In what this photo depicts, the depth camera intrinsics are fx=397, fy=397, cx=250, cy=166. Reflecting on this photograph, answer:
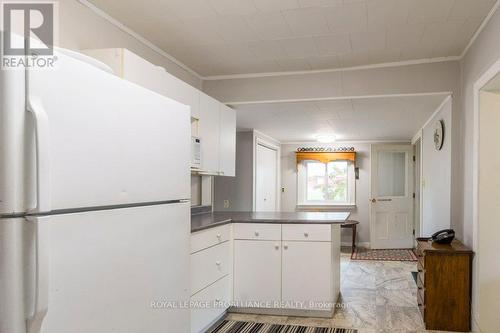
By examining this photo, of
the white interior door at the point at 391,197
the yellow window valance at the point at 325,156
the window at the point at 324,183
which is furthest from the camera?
the window at the point at 324,183

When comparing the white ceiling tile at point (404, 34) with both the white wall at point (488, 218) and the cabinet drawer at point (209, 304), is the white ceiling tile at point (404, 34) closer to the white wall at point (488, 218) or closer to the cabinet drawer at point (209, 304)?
the white wall at point (488, 218)

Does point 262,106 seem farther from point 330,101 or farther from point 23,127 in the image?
point 23,127

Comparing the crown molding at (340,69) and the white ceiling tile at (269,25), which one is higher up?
the white ceiling tile at (269,25)

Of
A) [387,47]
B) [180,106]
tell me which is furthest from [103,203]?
[387,47]

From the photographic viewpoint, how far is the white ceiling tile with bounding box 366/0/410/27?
242cm

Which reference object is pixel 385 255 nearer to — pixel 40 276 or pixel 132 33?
pixel 132 33

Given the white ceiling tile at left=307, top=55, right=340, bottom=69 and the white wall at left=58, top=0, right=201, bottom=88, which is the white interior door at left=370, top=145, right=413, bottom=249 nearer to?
the white ceiling tile at left=307, top=55, right=340, bottom=69

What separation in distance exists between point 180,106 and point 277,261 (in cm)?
204

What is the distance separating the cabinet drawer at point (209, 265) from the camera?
275 cm

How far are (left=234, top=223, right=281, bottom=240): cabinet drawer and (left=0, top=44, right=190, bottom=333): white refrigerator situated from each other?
67.0 inches

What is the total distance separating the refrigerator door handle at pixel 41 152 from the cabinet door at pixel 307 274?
2.63 m

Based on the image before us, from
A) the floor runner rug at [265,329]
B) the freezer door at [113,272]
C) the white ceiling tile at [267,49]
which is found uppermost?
the white ceiling tile at [267,49]

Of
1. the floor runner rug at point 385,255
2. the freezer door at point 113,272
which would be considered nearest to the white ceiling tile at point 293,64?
the freezer door at point 113,272

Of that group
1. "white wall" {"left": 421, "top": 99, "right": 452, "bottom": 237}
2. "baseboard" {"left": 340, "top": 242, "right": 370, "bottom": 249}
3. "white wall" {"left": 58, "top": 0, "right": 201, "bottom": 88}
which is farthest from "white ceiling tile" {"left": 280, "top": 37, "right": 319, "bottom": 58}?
"baseboard" {"left": 340, "top": 242, "right": 370, "bottom": 249}
